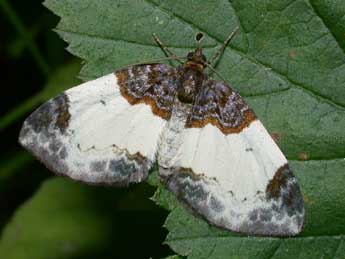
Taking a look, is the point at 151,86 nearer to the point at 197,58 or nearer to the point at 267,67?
the point at 197,58

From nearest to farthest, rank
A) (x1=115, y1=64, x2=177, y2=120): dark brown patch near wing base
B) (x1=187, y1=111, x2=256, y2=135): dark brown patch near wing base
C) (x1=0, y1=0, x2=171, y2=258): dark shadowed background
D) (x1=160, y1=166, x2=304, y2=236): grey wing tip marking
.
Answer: (x1=160, y1=166, x2=304, y2=236): grey wing tip marking, (x1=187, y1=111, x2=256, y2=135): dark brown patch near wing base, (x1=115, y1=64, x2=177, y2=120): dark brown patch near wing base, (x1=0, y1=0, x2=171, y2=258): dark shadowed background

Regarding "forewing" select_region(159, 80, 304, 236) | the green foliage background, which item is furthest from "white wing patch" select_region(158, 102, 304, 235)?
the green foliage background

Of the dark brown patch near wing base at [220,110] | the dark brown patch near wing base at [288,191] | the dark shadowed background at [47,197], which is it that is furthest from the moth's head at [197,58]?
the dark shadowed background at [47,197]

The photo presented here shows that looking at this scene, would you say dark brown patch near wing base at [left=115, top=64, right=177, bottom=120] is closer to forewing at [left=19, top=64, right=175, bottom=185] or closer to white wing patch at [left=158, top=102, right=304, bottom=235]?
forewing at [left=19, top=64, right=175, bottom=185]

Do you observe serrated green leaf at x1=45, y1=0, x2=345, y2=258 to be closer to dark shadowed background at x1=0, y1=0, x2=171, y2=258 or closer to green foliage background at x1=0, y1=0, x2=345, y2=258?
green foliage background at x1=0, y1=0, x2=345, y2=258

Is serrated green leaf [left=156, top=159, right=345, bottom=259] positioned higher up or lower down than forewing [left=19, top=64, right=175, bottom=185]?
lower down

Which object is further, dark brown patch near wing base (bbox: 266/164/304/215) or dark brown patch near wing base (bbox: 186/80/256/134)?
dark brown patch near wing base (bbox: 186/80/256/134)

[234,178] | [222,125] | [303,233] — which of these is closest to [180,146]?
[222,125]

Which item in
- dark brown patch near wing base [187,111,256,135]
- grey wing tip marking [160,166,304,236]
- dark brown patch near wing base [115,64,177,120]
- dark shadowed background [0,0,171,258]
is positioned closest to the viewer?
grey wing tip marking [160,166,304,236]

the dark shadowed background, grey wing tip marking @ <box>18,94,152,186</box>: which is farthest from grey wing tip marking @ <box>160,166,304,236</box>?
the dark shadowed background
